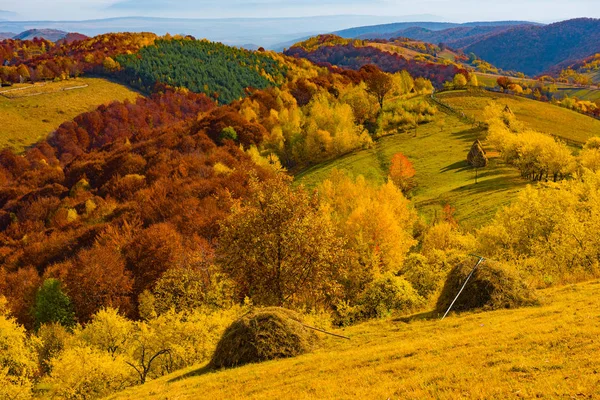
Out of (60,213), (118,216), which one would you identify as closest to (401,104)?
(118,216)

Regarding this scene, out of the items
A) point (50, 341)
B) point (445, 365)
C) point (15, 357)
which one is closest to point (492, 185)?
point (445, 365)

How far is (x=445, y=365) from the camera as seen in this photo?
1695 cm

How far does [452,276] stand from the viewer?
26734mm

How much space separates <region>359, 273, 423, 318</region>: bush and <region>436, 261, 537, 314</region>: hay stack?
788cm

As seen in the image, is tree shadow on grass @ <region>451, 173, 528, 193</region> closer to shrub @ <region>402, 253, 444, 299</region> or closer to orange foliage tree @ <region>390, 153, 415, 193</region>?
orange foliage tree @ <region>390, 153, 415, 193</region>

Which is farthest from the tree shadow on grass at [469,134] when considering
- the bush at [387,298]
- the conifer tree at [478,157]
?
the bush at [387,298]

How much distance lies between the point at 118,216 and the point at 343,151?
193 ft

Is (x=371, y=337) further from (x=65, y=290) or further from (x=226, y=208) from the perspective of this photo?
(x=226, y=208)

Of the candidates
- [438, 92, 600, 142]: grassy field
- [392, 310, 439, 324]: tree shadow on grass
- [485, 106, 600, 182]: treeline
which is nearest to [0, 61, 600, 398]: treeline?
[485, 106, 600, 182]: treeline

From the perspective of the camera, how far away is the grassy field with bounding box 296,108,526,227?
232 feet

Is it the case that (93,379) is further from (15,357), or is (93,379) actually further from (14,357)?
(14,357)

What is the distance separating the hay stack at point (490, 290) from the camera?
24955 millimetres

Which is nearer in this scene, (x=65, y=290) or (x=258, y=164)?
(x=65, y=290)

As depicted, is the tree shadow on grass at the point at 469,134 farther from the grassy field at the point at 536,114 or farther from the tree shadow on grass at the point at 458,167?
the tree shadow on grass at the point at 458,167
